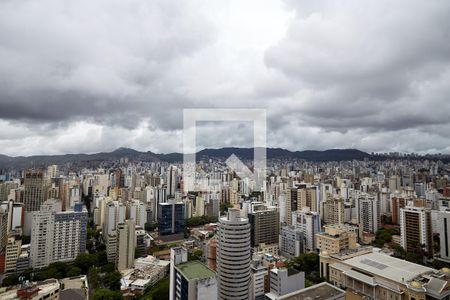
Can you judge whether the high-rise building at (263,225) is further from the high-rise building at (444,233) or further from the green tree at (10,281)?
the green tree at (10,281)

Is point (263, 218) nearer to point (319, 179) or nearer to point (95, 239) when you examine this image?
point (95, 239)

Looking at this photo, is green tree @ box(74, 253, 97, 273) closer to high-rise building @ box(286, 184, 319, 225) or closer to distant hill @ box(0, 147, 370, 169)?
distant hill @ box(0, 147, 370, 169)

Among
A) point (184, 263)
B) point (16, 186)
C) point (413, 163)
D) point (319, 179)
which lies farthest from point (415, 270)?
point (16, 186)

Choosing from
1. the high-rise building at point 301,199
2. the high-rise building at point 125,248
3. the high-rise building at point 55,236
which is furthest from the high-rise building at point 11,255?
the high-rise building at point 301,199

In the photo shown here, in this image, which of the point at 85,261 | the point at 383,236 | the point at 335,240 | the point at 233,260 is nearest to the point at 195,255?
the point at 233,260

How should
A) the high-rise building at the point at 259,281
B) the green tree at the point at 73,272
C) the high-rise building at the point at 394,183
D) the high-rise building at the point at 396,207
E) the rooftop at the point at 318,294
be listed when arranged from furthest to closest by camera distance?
the high-rise building at the point at 394,183, the high-rise building at the point at 396,207, the green tree at the point at 73,272, the high-rise building at the point at 259,281, the rooftop at the point at 318,294

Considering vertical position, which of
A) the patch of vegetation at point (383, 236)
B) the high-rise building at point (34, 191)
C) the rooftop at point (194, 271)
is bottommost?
the patch of vegetation at point (383, 236)
